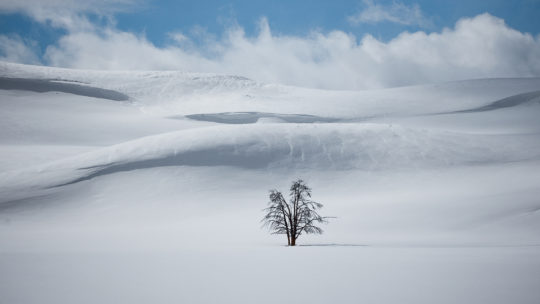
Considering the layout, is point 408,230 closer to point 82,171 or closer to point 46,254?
point 46,254

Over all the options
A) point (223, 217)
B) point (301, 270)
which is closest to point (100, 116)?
point (223, 217)

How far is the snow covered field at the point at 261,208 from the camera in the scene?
34.8 ft

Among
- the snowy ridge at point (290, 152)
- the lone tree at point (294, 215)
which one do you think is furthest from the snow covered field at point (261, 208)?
the lone tree at point (294, 215)

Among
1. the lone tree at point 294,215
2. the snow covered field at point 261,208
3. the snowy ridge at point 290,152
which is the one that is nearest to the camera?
the snow covered field at point 261,208

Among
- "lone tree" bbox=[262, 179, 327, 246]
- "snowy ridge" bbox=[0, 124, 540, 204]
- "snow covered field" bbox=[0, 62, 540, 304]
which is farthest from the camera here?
"snowy ridge" bbox=[0, 124, 540, 204]

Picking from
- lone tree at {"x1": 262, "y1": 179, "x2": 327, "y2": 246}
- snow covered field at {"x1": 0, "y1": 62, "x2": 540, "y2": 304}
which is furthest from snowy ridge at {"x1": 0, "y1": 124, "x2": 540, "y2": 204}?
lone tree at {"x1": 262, "y1": 179, "x2": 327, "y2": 246}

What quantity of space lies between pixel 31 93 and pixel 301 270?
10798 centimetres

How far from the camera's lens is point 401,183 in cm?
4044

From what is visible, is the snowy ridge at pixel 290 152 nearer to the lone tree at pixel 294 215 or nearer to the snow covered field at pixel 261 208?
the snow covered field at pixel 261 208

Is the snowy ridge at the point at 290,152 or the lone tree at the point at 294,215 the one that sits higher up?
the snowy ridge at the point at 290,152

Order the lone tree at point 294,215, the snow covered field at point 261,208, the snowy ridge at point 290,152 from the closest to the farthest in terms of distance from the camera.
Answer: the snow covered field at point 261,208
the lone tree at point 294,215
the snowy ridge at point 290,152

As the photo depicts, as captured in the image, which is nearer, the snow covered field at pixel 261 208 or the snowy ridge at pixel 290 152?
the snow covered field at pixel 261 208

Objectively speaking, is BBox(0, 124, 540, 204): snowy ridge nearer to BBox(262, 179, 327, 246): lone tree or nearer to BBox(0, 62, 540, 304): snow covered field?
BBox(0, 62, 540, 304): snow covered field

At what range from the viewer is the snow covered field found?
10.6 metres
